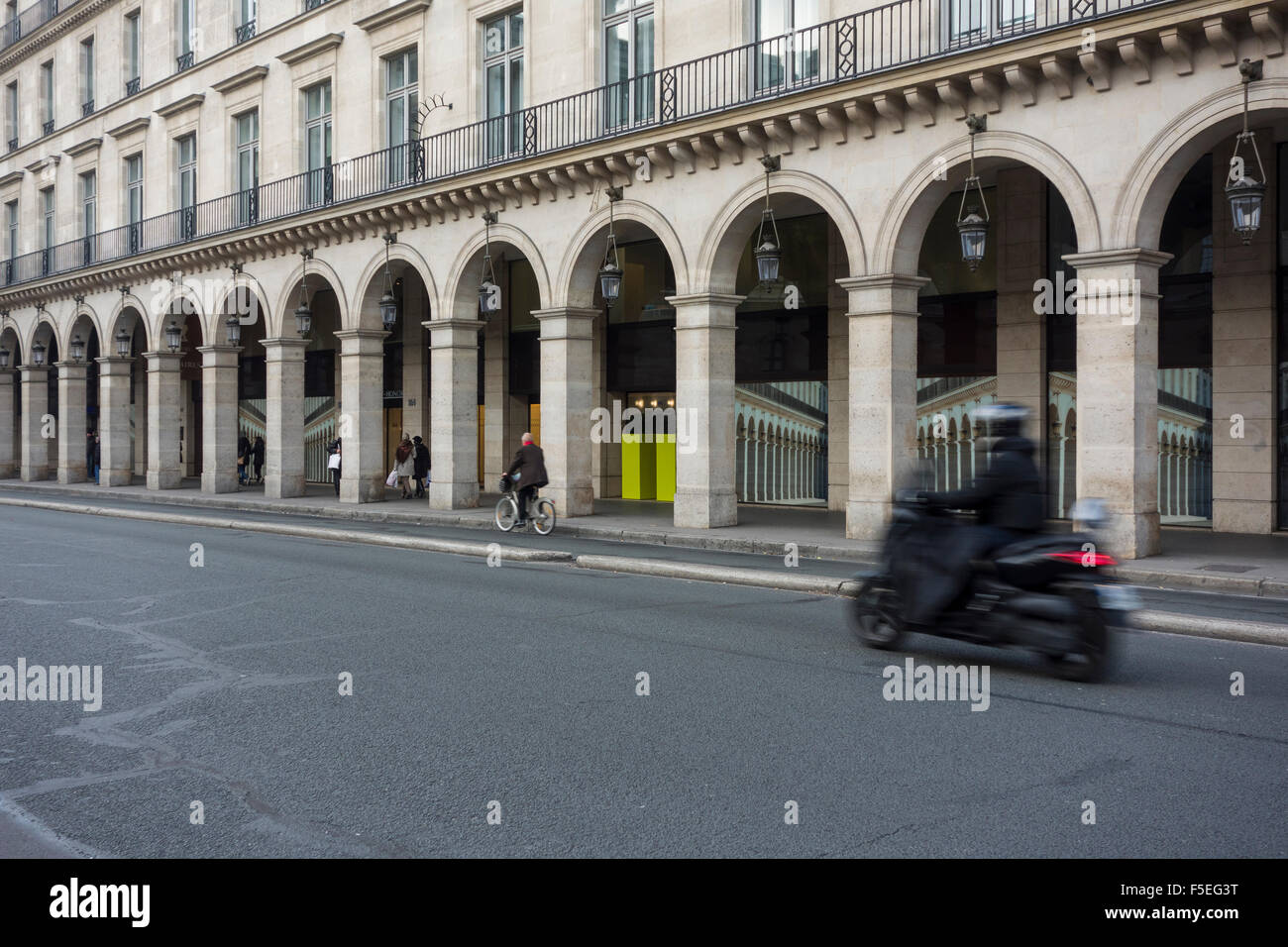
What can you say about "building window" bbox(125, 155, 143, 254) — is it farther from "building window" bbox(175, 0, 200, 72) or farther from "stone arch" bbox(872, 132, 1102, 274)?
"stone arch" bbox(872, 132, 1102, 274)

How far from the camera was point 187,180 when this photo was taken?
3372cm

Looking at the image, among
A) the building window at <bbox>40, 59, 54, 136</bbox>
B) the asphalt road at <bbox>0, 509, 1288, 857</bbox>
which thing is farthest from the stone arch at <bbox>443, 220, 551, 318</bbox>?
the building window at <bbox>40, 59, 54, 136</bbox>

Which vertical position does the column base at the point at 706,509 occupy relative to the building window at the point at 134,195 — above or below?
below

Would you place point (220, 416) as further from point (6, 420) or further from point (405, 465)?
point (6, 420)

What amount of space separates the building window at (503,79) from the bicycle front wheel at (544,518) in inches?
308

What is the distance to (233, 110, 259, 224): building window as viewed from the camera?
3027 cm

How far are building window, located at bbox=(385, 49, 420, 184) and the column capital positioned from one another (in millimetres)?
15388

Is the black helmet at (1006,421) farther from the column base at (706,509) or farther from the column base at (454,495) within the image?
the column base at (454,495)

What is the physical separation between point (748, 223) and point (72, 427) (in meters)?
27.6

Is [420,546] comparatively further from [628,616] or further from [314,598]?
[628,616]

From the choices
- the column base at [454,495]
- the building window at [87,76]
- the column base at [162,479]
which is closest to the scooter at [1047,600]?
the column base at [454,495]

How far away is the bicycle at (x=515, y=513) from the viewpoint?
64.5 ft

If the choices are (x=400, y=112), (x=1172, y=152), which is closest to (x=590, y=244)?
(x=400, y=112)
